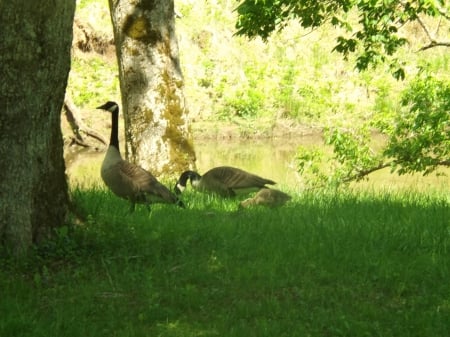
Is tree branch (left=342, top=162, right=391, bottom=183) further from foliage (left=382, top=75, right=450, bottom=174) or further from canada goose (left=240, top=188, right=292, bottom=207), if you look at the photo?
canada goose (left=240, top=188, right=292, bottom=207)

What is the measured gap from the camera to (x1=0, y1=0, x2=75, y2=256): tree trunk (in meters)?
7.60

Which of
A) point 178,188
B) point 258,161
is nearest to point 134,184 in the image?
point 178,188

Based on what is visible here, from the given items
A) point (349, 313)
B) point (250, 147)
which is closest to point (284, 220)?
point (349, 313)

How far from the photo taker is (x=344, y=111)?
109 ft

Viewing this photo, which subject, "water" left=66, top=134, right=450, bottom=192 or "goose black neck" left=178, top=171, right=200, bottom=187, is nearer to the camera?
"goose black neck" left=178, top=171, right=200, bottom=187

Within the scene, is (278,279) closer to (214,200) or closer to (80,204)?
(80,204)

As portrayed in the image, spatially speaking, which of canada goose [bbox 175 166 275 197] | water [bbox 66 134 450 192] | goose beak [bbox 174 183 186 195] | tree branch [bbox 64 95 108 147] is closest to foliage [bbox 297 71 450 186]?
water [bbox 66 134 450 192]

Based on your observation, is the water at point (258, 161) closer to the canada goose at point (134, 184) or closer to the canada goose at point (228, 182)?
the canada goose at point (228, 182)

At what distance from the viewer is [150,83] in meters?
Result: 15.1

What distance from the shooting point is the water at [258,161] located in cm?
2347

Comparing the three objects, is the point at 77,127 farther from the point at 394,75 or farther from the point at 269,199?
the point at 269,199

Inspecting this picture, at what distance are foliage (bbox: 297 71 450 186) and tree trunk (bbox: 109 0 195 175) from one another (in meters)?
3.72

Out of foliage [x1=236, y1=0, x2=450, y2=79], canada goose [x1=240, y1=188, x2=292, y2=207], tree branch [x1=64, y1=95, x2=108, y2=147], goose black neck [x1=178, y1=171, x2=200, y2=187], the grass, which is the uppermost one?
foliage [x1=236, y1=0, x2=450, y2=79]

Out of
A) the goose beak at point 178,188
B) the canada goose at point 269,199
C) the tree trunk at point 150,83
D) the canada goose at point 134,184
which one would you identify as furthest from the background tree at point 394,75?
the canada goose at point 134,184
